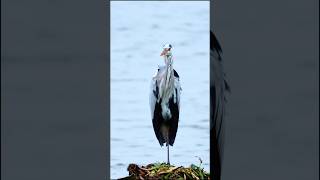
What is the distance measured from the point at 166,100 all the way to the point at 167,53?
365 millimetres

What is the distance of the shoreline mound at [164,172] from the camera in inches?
347

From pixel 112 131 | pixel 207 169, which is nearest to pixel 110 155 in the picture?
pixel 112 131

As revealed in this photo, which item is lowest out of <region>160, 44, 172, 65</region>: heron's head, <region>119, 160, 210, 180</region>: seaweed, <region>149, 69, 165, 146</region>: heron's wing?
<region>119, 160, 210, 180</region>: seaweed

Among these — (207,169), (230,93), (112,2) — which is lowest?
(207,169)

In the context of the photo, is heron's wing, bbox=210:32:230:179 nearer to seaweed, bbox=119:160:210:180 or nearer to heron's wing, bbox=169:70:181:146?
seaweed, bbox=119:160:210:180

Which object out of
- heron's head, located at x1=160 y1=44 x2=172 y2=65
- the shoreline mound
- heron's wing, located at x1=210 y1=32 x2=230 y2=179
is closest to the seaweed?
the shoreline mound

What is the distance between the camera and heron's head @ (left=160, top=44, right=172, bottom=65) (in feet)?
28.8

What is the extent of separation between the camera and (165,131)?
29.2 feet

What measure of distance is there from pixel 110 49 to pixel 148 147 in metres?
0.79

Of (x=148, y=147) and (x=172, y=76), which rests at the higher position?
(x=172, y=76)

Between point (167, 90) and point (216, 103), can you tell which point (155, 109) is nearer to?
point (167, 90)

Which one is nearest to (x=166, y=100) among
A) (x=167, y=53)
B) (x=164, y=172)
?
(x=167, y=53)

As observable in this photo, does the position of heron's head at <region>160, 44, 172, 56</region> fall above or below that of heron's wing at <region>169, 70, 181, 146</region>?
above

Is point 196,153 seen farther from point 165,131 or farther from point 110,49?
point 110,49
